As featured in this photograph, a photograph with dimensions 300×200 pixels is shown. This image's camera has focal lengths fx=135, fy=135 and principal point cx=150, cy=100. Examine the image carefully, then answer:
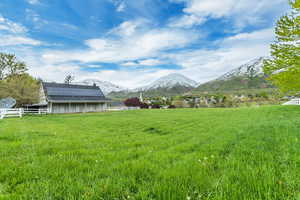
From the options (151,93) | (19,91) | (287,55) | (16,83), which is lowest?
(19,91)

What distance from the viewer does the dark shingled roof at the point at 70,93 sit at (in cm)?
2818

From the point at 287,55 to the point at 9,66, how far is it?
4349cm

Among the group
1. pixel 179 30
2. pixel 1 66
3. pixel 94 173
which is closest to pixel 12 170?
pixel 94 173

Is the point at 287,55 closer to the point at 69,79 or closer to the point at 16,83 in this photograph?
the point at 16,83

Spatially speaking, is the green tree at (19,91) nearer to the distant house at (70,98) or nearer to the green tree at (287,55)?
the distant house at (70,98)

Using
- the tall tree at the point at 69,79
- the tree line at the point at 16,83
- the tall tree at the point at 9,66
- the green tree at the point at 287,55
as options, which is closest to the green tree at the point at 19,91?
the tree line at the point at 16,83

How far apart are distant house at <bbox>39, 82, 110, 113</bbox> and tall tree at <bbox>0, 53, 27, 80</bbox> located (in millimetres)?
6221

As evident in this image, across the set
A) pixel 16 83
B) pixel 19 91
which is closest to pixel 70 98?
pixel 19 91

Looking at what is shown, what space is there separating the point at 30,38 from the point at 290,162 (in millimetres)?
39112

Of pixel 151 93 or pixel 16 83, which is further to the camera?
pixel 151 93

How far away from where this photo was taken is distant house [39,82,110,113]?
27.8 meters

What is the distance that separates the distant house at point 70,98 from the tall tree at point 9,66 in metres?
6.22

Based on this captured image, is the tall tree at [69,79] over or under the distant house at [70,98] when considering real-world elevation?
Answer: over

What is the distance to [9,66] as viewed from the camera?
2864cm
